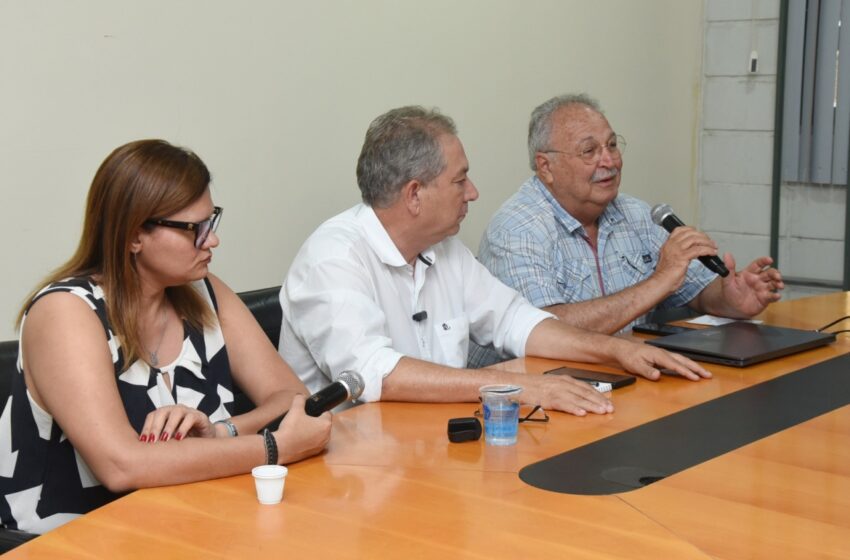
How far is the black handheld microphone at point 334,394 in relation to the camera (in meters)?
1.94

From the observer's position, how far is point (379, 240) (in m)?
2.69

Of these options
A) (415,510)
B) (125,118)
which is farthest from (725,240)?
(415,510)

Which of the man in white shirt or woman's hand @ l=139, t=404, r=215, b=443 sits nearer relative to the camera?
woman's hand @ l=139, t=404, r=215, b=443

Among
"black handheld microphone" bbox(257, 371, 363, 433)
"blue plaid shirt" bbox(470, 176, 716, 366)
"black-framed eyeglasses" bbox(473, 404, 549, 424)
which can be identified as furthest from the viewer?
"blue plaid shirt" bbox(470, 176, 716, 366)

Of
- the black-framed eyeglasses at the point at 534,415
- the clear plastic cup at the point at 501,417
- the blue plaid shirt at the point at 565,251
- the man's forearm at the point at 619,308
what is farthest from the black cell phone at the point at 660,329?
the clear plastic cup at the point at 501,417

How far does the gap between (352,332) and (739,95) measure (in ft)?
11.5

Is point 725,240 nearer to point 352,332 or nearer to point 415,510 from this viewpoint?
point 352,332

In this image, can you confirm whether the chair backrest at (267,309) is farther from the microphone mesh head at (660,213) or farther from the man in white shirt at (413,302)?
the microphone mesh head at (660,213)

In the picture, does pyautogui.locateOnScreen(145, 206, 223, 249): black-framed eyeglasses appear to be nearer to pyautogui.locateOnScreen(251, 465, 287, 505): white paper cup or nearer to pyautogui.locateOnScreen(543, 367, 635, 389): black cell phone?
pyautogui.locateOnScreen(251, 465, 287, 505): white paper cup

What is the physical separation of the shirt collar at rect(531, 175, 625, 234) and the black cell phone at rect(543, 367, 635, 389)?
91 cm

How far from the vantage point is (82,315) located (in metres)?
1.93

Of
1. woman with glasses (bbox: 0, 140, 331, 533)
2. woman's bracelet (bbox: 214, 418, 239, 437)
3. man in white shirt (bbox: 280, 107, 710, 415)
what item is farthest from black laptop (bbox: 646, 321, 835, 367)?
woman's bracelet (bbox: 214, 418, 239, 437)

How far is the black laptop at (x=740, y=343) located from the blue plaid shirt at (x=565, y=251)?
1.18 feet

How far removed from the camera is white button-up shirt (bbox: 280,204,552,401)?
8.02 ft
